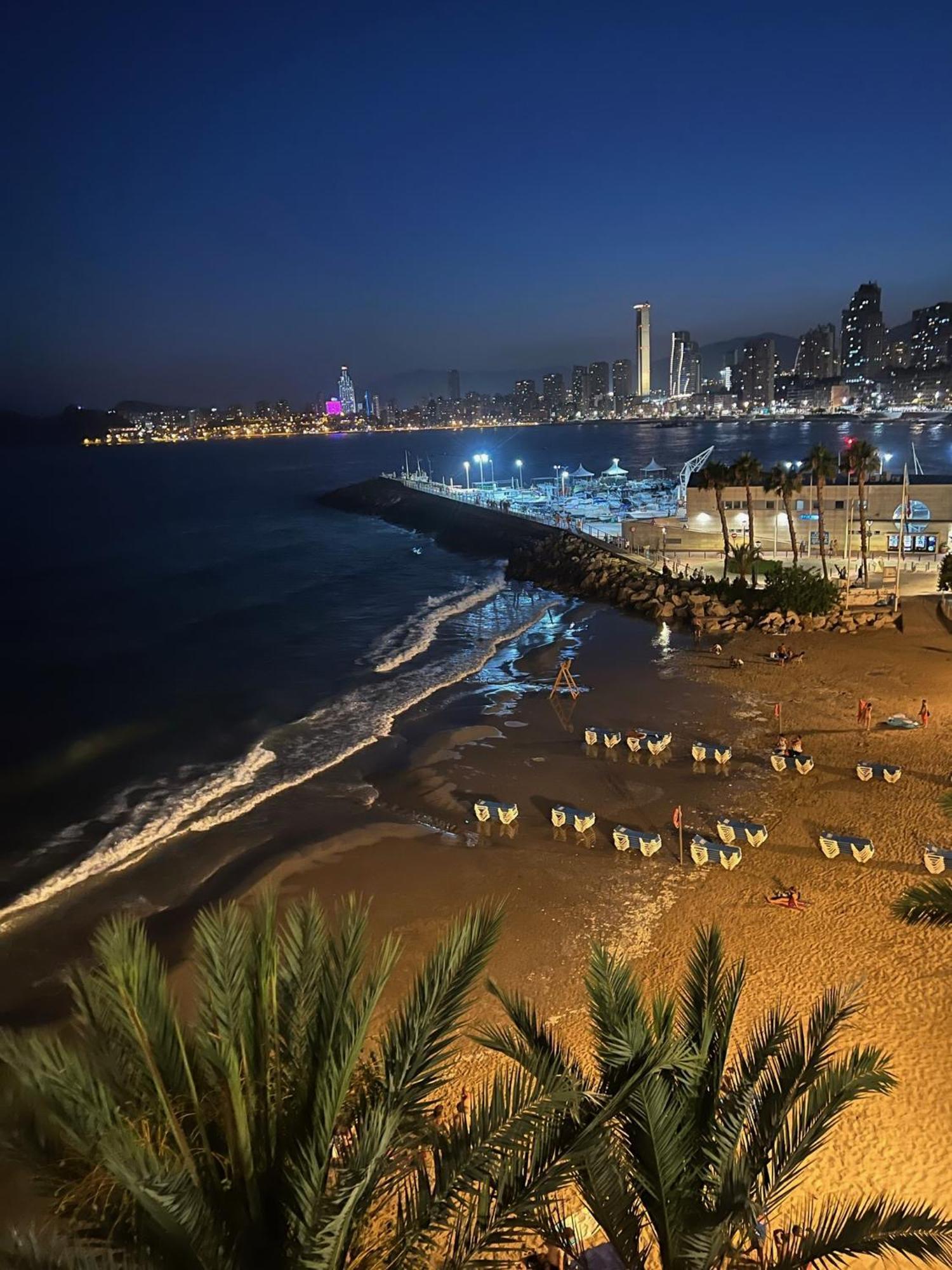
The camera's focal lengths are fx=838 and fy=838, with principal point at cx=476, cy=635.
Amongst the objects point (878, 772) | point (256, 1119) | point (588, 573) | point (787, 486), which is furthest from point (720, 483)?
point (256, 1119)

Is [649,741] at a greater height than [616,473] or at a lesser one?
lesser

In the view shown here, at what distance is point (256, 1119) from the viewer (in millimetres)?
4453

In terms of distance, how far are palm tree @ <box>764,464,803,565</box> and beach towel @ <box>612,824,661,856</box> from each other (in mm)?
22496

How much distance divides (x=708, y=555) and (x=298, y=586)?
924 inches

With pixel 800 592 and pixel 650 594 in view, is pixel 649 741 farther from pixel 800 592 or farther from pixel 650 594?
pixel 650 594

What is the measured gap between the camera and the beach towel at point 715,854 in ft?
49.2

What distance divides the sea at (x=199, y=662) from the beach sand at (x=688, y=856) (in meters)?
2.86

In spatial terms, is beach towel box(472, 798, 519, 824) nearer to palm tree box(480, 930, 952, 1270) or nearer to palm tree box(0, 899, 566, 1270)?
Result: palm tree box(480, 930, 952, 1270)

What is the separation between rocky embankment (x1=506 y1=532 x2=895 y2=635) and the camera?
3005cm

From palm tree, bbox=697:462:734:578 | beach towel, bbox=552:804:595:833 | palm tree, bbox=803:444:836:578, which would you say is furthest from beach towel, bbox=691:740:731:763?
palm tree, bbox=697:462:734:578

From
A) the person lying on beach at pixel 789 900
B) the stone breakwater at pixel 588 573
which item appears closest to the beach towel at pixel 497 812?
the person lying on beach at pixel 789 900

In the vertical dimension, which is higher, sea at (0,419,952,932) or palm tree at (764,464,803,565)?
palm tree at (764,464,803,565)

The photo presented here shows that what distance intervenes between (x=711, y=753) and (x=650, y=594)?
16832 mm

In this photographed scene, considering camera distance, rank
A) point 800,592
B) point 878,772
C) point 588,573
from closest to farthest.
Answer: point 878,772, point 800,592, point 588,573
